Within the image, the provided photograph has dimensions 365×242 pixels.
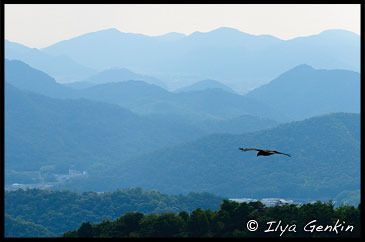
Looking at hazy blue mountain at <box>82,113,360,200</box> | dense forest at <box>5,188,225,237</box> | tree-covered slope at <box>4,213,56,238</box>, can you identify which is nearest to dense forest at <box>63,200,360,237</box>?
tree-covered slope at <box>4,213,56,238</box>

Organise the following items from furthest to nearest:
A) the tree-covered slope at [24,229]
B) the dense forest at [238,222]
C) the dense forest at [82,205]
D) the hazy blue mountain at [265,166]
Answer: the hazy blue mountain at [265,166]
the dense forest at [82,205]
the tree-covered slope at [24,229]
the dense forest at [238,222]

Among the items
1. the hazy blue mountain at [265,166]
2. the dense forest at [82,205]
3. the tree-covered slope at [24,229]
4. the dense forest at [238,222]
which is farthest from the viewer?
the hazy blue mountain at [265,166]

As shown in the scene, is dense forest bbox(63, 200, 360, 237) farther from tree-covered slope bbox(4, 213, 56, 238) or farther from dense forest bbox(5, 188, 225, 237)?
dense forest bbox(5, 188, 225, 237)

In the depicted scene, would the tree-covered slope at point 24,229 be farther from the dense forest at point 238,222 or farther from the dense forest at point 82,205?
the dense forest at point 238,222

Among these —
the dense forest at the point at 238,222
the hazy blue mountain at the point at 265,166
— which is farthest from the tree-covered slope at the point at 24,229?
the hazy blue mountain at the point at 265,166

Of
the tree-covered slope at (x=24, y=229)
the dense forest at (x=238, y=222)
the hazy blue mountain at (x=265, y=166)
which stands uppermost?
the hazy blue mountain at (x=265, y=166)

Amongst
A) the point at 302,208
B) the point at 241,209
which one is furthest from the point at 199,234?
the point at 302,208

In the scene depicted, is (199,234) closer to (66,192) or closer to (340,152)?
(66,192)
